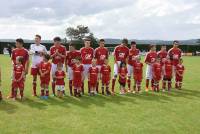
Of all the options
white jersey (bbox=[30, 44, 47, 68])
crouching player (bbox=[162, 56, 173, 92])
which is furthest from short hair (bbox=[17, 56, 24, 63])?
crouching player (bbox=[162, 56, 173, 92])

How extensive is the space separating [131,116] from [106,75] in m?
4.21

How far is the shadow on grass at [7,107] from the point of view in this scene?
10.8m

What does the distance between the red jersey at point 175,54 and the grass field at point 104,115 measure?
A: 273cm

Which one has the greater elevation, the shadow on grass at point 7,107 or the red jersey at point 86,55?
the red jersey at point 86,55

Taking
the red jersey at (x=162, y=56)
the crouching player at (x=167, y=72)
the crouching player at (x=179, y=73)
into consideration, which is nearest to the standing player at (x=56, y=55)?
the red jersey at (x=162, y=56)

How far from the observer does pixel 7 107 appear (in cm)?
1138

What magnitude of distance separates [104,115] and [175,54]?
7095mm

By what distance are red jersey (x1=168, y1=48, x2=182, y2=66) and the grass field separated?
8.95 ft

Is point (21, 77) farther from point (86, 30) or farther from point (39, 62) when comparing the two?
point (86, 30)

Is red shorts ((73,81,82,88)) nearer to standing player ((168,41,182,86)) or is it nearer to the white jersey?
the white jersey

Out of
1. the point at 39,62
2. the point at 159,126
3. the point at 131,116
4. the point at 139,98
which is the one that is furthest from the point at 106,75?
the point at 159,126

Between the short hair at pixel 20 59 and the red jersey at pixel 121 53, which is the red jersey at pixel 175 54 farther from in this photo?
the short hair at pixel 20 59

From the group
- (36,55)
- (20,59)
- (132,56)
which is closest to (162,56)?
(132,56)

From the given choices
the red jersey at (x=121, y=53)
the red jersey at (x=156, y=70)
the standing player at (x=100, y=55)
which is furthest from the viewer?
the red jersey at (x=156, y=70)
